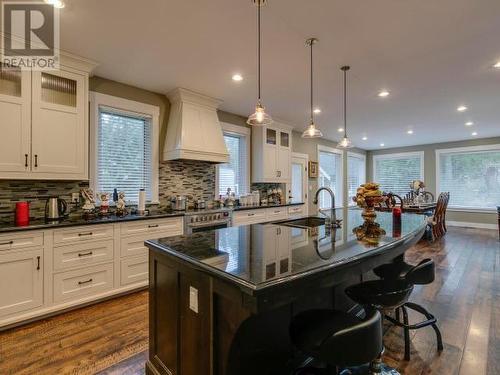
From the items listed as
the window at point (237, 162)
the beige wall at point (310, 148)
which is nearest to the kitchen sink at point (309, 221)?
the window at point (237, 162)

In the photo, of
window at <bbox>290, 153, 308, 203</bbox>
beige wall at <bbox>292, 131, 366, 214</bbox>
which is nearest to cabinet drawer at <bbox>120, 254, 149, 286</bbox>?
window at <bbox>290, 153, 308, 203</bbox>

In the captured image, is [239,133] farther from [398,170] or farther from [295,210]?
[398,170]

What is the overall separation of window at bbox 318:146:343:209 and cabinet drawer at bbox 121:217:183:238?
487 centimetres

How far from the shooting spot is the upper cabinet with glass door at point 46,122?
251cm

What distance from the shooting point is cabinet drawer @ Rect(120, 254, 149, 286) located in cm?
301

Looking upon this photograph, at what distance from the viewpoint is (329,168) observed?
26.1 feet

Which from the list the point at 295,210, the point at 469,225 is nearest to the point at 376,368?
the point at 295,210

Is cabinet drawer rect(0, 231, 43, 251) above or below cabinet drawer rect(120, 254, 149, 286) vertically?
above

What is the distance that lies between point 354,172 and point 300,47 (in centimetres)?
716

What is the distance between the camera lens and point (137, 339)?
218 centimetres

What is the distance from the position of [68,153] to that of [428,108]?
220 inches

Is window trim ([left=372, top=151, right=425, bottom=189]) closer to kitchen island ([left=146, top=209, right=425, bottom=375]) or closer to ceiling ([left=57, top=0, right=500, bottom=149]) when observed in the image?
ceiling ([left=57, top=0, right=500, bottom=149])

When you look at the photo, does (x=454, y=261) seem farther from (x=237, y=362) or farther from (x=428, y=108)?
(x=237, y=362)

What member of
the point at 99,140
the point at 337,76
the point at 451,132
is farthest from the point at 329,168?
the point at 99,140
